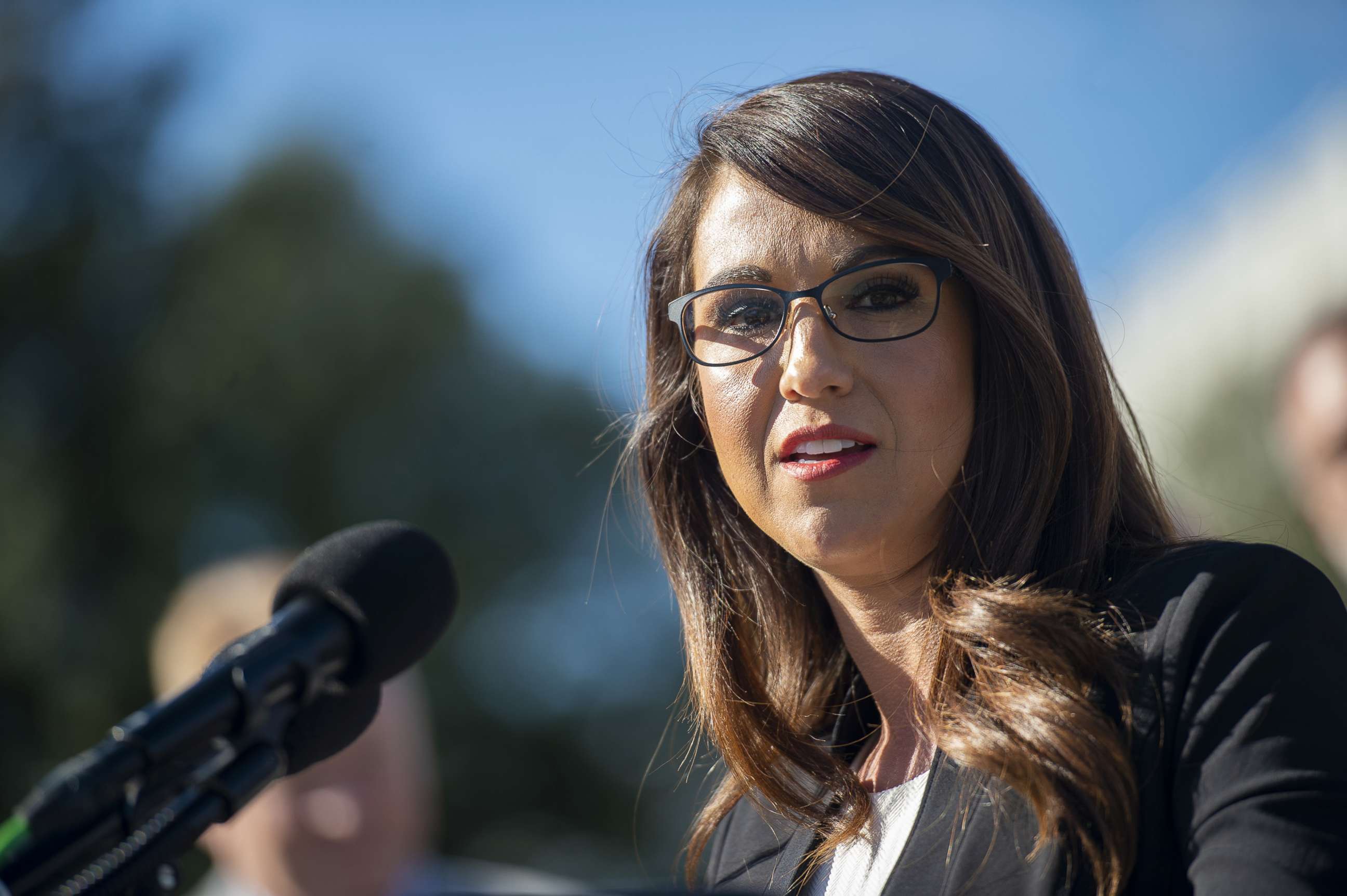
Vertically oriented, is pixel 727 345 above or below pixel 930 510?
above

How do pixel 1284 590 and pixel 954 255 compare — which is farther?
pixel 954 255

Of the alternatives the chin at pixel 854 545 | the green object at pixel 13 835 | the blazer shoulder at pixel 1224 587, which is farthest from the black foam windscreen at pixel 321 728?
the blazer shoulder at pixel 1224 587

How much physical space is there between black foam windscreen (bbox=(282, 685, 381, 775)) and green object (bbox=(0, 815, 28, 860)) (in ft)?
1.13

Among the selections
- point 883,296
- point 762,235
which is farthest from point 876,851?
point 762,235

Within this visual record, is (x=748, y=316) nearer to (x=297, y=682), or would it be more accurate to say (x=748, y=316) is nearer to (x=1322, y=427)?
(x=297, y=682)

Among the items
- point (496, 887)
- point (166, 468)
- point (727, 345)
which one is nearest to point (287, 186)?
point (166, 468)

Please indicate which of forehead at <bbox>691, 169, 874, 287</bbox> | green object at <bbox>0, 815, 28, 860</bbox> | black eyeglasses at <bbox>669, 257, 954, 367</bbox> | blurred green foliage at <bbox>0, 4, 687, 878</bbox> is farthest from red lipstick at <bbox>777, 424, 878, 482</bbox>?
blurred green foliage at <bbox>0, 4, 687, 878</bbox>

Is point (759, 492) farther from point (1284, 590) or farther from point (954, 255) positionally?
point (1284, 590)

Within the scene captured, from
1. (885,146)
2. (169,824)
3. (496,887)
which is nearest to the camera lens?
(169,824)

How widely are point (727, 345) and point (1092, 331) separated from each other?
67 centimetres

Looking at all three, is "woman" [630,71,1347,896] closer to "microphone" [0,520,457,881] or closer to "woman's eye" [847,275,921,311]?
"woman's eye" [847,275,921,311]

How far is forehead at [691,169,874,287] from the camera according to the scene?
7.04 ft

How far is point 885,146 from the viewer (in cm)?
216

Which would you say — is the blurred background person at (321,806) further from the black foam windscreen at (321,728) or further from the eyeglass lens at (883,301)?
the eyeglass lens at (883,301)
